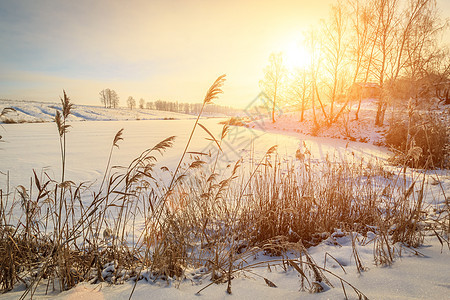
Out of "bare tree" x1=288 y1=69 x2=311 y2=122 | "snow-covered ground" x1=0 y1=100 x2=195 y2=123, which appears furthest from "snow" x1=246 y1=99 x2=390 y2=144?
"snow-covered ground" x1=0 y1=100 x2=195 y2=123

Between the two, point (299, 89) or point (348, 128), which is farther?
point (299, 89)

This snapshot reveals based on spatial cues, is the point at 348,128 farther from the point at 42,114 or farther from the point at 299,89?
the point at 42,114

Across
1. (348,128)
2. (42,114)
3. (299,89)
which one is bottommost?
(42,114)

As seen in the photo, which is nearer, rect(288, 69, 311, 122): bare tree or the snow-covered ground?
rect(288, 69, 311, 122): bare tree

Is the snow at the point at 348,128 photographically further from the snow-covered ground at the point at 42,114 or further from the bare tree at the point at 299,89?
the snow-covered ground at the point at 42,114

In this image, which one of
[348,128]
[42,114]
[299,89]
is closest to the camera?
[348,128]

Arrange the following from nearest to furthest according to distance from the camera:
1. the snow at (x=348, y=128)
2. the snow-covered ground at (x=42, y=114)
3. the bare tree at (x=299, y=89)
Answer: the snow at (x=348, y=128) → the bare tree at (x=299, y=89) → the snow-covered ground at (x=42, y=114)

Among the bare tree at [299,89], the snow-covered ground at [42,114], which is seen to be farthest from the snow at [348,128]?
the snow-covered ground at [42,114]

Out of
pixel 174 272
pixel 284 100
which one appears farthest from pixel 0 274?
pixel 284 100

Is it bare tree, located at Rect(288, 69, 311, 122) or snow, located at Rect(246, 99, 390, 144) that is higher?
bare tree, located at Rect(288, 69, 311, 122)

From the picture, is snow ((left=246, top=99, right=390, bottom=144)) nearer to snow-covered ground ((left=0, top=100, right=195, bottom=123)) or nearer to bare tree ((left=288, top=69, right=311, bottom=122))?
bare tree ((left=288, top=69, right=311, bottom=122))

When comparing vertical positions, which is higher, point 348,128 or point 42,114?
point 348,128

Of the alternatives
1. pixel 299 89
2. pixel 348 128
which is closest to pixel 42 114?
pixel 299 89

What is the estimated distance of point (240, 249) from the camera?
3.06 meters
